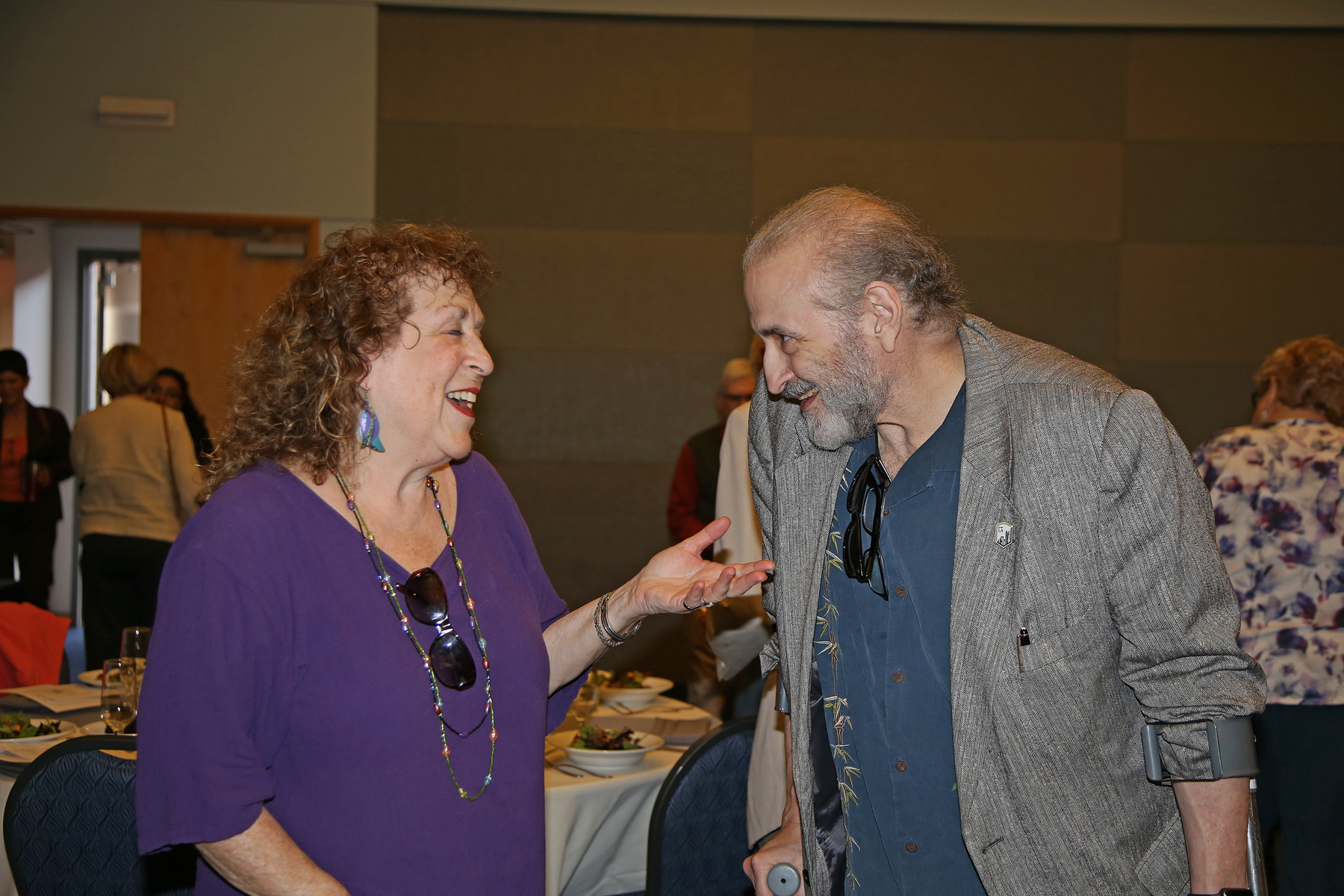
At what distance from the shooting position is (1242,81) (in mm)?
6000

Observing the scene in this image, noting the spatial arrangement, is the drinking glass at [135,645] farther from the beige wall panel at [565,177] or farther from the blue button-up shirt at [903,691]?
the beige wall panel at [565,177]

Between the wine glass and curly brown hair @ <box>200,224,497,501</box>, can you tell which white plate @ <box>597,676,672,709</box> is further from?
curly brown hair @ <box>200,224,497,501</box>

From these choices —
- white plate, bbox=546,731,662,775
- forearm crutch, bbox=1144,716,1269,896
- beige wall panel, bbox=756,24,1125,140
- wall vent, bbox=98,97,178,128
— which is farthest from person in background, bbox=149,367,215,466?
forearm crutch, bbox=1144,716,1269,896

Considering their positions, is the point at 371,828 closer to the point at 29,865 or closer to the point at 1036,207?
the point at 29,865

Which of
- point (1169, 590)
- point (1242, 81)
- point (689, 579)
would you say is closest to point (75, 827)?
point (689, 579)

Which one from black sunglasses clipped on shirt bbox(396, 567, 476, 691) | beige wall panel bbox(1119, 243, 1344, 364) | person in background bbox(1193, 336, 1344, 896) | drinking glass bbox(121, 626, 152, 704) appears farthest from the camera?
beige wall panel bbox(1119, 243, 1344, 364)

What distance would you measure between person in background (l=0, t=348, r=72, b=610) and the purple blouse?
219 inches

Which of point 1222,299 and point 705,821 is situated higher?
point 1222,299

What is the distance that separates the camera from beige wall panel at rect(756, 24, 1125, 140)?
5965mm

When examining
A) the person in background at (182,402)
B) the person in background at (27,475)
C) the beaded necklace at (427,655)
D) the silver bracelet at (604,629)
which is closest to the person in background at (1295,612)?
the silver bracelet at (604,629)

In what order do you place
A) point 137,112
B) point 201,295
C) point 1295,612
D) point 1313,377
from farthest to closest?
point 201,295 → point 137,112 → point 1313,377 → point 1295,612

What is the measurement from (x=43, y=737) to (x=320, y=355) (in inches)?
66.8

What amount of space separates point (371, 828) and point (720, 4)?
5.51 meters

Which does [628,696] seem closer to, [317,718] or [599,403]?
[317,718]
